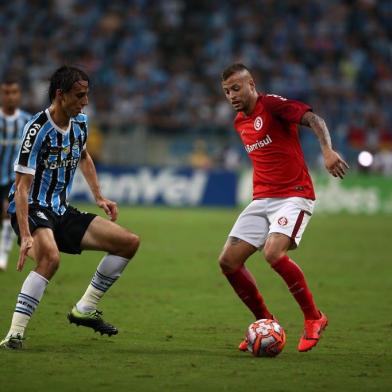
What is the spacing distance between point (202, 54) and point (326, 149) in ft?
75.7

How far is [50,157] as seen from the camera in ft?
25.0

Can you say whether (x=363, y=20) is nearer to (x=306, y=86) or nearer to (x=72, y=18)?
(x=306, y=86)

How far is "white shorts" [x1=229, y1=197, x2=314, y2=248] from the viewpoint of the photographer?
7.68m

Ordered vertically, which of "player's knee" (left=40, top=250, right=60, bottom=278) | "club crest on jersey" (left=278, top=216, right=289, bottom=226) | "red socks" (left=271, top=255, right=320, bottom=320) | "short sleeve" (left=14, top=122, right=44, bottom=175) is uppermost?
"short sleeve" (left=14, top=122, right=44, bottom=175)

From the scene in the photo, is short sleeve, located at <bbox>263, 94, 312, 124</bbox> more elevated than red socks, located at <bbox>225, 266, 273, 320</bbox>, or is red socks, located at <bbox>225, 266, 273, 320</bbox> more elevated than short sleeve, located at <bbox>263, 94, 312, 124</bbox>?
short sleeve, located at <bbox>263, 94, 312, 124</bbox>

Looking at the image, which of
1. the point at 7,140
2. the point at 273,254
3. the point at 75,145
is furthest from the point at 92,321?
the point at 7,140

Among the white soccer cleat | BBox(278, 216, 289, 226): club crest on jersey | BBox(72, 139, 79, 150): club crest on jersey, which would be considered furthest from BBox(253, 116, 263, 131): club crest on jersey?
the white soccer cleat

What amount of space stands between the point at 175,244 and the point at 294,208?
9.70 meters

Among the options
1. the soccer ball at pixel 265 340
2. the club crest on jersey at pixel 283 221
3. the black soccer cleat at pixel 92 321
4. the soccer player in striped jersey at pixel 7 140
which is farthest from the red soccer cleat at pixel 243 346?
the soccer player in striped jersey at pixel 7 140

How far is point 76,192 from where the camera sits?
2662cm

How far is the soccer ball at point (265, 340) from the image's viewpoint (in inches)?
286

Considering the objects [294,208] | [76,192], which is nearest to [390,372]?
[294,208]

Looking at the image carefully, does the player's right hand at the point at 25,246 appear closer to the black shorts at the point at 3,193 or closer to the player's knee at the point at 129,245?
the player's knee at the point at 129,245

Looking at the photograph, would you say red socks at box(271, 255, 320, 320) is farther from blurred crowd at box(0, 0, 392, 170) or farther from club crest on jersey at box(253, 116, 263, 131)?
blurred crowd at box(0, 0, 392, 170)
